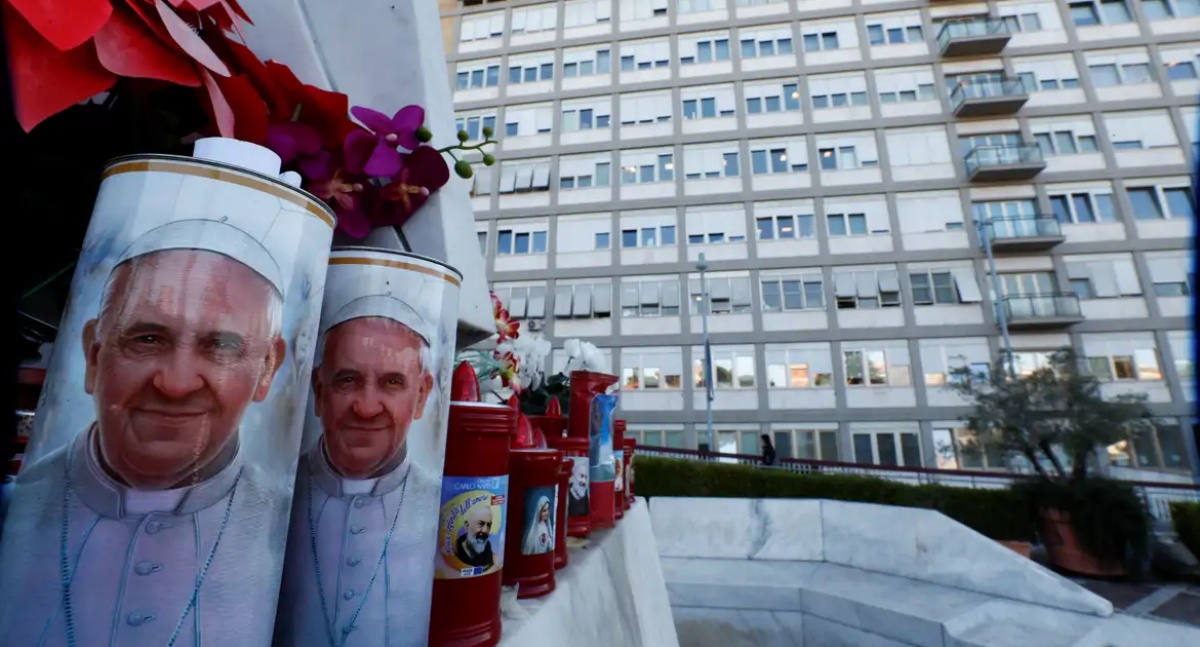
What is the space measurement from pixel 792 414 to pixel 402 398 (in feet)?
42.6

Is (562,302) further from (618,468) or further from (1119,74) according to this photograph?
(1119,74)

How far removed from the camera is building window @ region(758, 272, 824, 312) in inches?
511

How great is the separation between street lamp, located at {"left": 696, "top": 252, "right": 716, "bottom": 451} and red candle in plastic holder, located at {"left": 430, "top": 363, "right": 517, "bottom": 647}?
11154 millimetres

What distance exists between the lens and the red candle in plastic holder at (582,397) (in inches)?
62.3

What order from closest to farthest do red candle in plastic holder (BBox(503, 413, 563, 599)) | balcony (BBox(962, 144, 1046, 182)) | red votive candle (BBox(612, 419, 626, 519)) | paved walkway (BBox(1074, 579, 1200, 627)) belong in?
1. red candle in plastic holder (BBox(503, 413, 563, 599))
2. red votive candle (BBox(612, 419, 626, 519))
3. paved walkway (BBox(1074, 579, 1200, 627))
4. balcony (BBox(962, 144, 1046, 182))

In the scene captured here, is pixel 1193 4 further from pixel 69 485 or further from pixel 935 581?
pixel 69 485

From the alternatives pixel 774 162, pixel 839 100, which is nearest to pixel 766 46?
pixel 839 100

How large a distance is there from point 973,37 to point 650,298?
10.6 meters

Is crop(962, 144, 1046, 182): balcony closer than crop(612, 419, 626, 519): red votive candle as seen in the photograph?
No

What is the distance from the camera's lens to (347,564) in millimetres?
524

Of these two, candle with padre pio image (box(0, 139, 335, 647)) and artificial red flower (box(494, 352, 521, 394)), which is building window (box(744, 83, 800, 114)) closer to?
artificial red flower (box(494, 352, 521, 394))

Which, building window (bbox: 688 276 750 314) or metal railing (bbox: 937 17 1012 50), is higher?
metal railing (bbox: 937 17 1012 50)

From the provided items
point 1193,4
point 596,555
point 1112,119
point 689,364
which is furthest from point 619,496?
point 1193,4

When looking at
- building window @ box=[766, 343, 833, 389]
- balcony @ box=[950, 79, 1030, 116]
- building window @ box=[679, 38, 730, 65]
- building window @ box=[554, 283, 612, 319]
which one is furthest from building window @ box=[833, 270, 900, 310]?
building window @ box=[679, 38, 730, 65]
